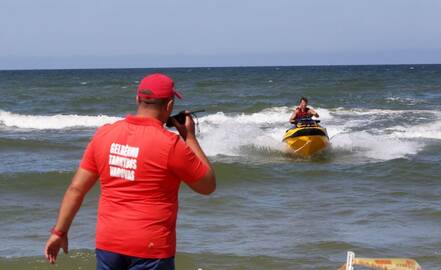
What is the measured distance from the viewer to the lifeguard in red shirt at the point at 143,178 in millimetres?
3328

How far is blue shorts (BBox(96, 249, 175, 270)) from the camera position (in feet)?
11.1

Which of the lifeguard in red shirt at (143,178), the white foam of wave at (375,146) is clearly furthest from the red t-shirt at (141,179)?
the white foam of wave at (375,146)

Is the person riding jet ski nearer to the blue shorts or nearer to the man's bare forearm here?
the man's bare forearm

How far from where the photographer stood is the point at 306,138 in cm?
1623

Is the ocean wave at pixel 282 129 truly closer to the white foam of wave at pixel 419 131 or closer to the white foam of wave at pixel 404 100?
the white foam of wave at pixel 419 131

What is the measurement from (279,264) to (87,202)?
3.88 m

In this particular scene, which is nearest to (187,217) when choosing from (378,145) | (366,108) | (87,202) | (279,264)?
(87,202)

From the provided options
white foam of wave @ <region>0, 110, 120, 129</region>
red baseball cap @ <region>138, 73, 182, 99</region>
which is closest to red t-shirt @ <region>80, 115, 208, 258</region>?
red baseball cap @ <region>138, 73, 182, 99</region>

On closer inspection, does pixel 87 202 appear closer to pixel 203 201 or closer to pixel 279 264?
pixel 203 201

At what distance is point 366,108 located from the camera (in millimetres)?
32469

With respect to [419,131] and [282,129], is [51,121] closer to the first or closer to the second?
[282,129]

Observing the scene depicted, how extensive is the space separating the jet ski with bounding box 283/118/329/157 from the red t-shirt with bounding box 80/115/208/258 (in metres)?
12.8

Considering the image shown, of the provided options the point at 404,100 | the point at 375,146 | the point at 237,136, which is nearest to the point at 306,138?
the point at 375,146

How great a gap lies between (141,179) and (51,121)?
2445 cm
